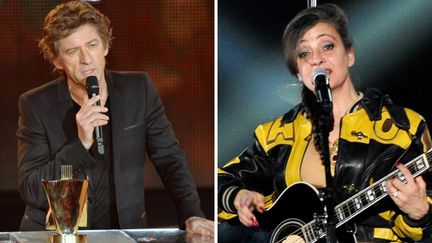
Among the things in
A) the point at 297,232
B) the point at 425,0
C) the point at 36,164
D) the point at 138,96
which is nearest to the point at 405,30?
the point at 425,0

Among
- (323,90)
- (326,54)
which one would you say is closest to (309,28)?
(326,54)

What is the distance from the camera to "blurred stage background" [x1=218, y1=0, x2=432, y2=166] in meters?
6.43

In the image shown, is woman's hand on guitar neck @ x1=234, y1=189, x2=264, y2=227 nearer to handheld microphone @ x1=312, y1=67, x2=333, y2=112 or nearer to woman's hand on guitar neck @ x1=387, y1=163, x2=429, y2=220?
woman's hand on guitar neck @ x1=387, y1=163, x2=429, y2=220

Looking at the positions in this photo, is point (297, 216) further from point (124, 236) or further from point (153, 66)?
point (153, 66)

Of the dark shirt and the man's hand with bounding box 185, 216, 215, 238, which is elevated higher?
the dark shirt

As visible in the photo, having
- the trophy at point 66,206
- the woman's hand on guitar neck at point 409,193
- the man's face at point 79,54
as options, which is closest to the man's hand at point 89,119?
the man's face at point 79,54

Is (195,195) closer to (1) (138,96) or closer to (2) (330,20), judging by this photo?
(1) (138,96)

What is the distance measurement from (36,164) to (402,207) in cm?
239

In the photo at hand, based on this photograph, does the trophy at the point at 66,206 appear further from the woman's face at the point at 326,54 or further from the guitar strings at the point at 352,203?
the woman's face at the point at 326,54

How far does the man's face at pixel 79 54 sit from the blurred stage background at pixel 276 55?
904 mm

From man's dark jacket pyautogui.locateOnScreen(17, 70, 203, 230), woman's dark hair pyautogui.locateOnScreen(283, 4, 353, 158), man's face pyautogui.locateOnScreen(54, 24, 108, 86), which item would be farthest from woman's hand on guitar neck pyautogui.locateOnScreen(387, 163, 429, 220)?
man's face pyautogui.locateOnScreen(54, 24, 108, 86)

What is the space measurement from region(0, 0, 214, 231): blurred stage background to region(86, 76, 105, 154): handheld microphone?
0.54 feet

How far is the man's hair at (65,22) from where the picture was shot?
6918 mm

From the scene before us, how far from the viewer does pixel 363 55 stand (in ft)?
21.2
